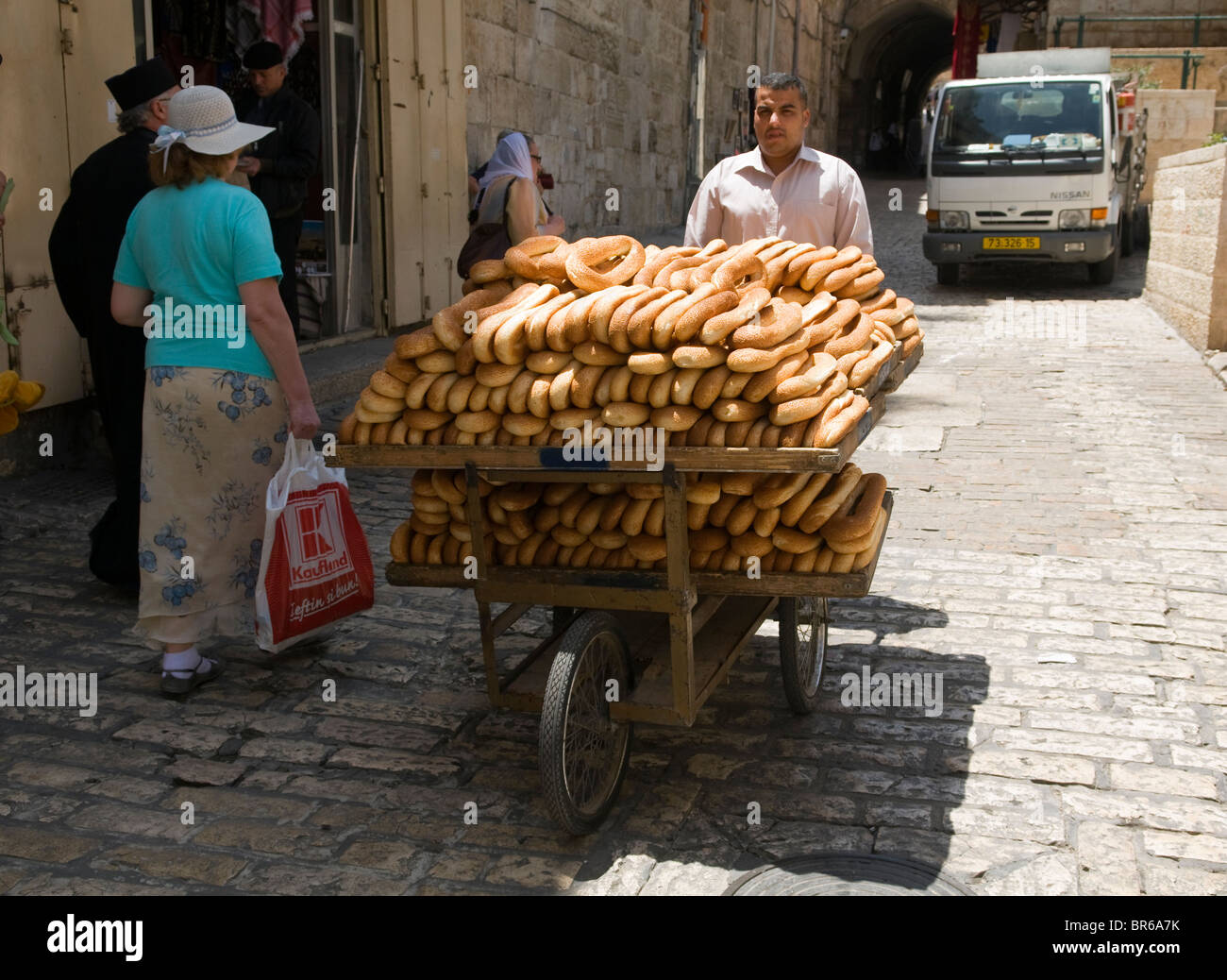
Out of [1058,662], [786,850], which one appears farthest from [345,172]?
[786,850]

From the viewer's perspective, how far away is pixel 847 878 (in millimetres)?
3189

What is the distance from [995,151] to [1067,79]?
4.71 feet

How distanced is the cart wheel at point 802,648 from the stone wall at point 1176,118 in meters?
20.0

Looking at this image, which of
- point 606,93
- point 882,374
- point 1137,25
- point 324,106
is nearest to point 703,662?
point 882,374

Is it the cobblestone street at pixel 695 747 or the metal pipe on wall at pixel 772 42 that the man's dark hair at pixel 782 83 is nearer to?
the cobblestone street at pixel 695 747

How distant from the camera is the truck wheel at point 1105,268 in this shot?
16.2 meters

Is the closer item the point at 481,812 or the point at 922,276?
the point at 481,812

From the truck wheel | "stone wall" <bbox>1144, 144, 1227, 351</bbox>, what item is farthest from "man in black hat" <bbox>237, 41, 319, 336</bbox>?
the truck wheel

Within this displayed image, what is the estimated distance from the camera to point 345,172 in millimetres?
10188

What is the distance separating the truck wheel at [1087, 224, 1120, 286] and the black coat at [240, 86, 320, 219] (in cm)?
1153

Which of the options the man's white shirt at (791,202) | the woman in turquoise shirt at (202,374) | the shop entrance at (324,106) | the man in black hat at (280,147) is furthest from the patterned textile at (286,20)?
the woman in turquoise shirt at (202,374)

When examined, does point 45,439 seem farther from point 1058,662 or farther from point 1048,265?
point 1048,265

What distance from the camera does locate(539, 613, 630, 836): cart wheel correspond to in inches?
128

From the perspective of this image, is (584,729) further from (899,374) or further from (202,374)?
(202,374)
